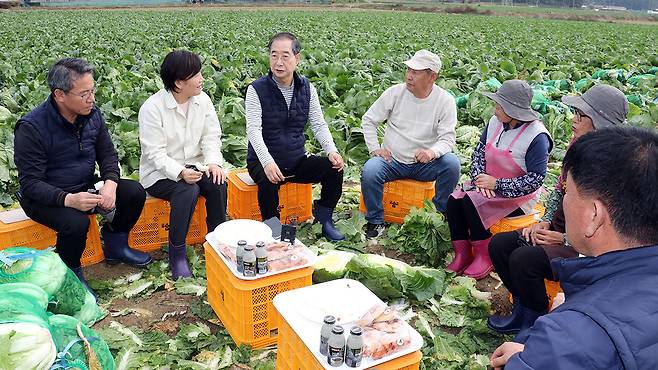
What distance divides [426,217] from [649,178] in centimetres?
300

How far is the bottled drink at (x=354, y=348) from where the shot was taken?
2.41 meters

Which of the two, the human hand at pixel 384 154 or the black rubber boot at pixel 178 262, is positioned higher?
the human hand at pixel 384 154

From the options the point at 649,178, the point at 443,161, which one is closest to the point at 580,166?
the point at 649,178

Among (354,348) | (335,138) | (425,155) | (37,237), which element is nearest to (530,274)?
(354,348)

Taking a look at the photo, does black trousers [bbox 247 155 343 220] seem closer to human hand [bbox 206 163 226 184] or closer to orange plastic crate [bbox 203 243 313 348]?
human hand [bbox 206 163 226 184]

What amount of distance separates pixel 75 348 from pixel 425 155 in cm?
333

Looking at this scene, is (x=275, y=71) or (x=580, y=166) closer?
(x=580, y=166)

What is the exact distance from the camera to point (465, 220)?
14.8ft

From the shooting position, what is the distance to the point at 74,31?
2164 centimetres

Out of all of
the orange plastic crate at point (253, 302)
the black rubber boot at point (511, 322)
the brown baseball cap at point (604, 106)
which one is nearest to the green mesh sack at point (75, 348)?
the orange plastic crate at point (253, 302)

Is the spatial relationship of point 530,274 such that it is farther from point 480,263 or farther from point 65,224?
point 65,224

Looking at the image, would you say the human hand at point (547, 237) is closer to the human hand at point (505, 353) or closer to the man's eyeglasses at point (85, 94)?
the human hand at point (505, 353)

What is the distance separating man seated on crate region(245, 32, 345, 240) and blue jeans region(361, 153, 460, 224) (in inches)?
11.8

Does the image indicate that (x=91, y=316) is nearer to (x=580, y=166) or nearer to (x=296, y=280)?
(x=296, y=280)
